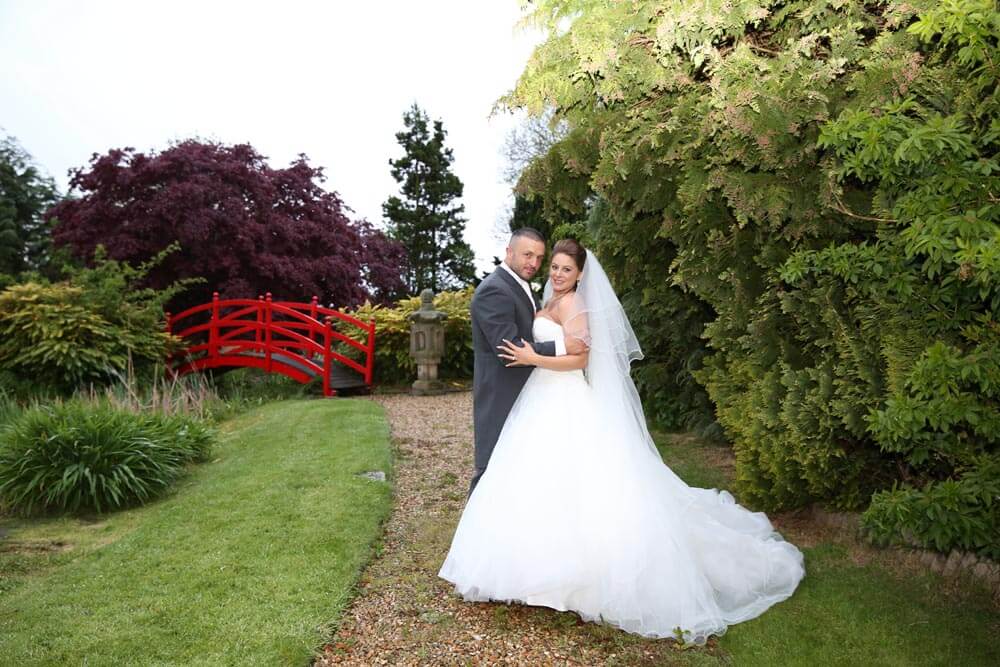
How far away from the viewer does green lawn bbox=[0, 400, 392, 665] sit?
10.4 feet

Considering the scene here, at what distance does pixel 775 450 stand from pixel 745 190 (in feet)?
5.59

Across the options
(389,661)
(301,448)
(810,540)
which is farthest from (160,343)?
(810,540)

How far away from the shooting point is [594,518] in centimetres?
320

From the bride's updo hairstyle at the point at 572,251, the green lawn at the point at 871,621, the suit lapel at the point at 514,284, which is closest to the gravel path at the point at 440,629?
the green lawn at the point at 871,621

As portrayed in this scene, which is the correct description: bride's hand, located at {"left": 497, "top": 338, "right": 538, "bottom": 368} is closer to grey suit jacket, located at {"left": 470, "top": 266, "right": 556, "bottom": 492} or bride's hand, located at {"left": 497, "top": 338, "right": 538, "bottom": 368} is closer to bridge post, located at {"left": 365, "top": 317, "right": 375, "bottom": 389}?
grey suit jacket, located at {"left": 470, "top": 266, "right": 556, "bottom": 492}

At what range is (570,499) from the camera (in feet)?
10.7

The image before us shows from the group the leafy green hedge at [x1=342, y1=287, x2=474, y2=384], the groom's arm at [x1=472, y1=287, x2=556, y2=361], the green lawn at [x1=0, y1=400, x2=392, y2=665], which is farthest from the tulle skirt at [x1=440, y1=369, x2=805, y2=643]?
the leafy green hedge at [x1=342, y1=287, x2=474, y2=384]

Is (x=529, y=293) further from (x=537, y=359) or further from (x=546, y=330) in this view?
(x=537, y=359)

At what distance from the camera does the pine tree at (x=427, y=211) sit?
25.8 metres

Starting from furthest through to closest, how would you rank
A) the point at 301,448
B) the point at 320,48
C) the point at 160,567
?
the point at 320,48
the point at 301,448
the point at 160,567

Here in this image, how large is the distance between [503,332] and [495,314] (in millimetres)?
121

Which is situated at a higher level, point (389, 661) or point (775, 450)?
point (775, 450)

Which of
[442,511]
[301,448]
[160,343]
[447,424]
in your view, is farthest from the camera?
[160,343]

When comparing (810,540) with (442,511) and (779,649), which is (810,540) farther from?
(442,511)
